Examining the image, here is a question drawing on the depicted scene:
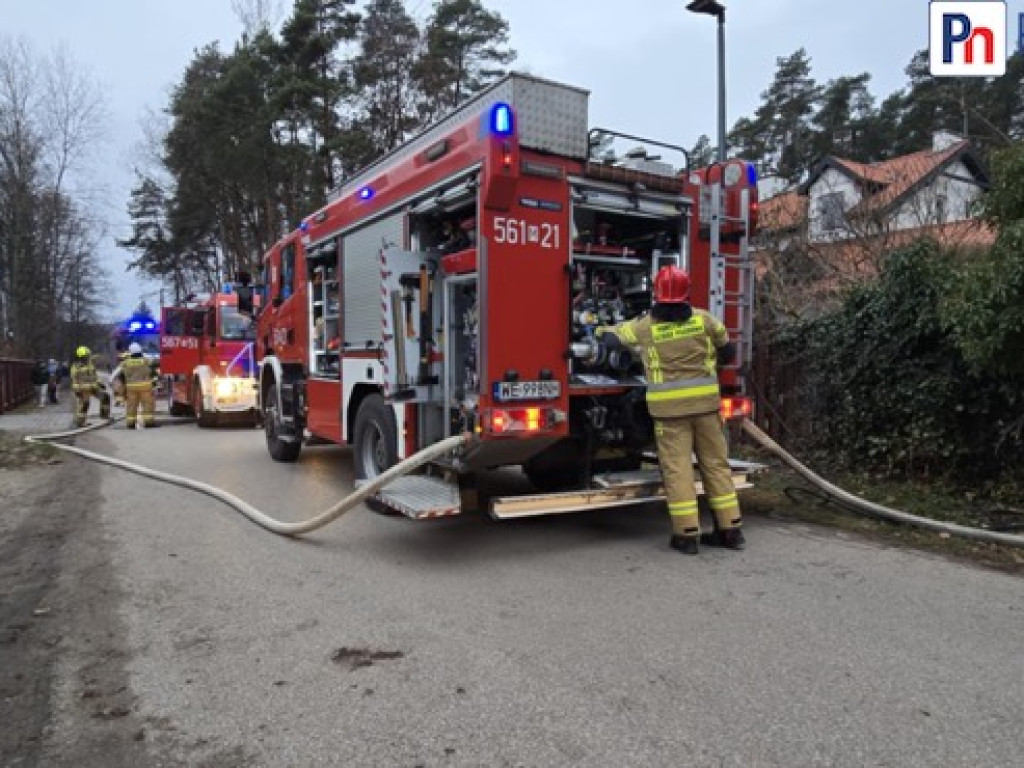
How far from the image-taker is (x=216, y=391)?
1438cm

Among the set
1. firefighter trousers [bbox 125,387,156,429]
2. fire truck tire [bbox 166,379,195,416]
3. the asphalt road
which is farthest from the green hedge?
fire truck tire [bbox 166,379,195,416]

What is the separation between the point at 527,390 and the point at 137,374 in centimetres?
1151

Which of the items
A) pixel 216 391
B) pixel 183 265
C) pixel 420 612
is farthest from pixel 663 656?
pixel 183 265

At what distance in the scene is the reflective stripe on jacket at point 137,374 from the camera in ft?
46.0

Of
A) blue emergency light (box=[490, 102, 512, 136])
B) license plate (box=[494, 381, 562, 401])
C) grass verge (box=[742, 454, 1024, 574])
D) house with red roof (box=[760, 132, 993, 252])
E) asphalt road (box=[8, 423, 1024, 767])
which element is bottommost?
asphalt road (box=[8, 423, 1024, 767])

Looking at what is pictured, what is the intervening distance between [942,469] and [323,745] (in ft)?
19.7

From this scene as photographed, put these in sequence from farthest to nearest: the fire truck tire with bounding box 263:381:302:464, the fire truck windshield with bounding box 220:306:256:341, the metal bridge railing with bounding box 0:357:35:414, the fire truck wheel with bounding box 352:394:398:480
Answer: the metal bridge railing with bounding box 0:357:35:414 < the fire truck windshield with bounding box 220:306:256:341 < the fire truck tire with bounding box 263:381:302:464 < the fire truck wheel with bounding box 352:394:398:480

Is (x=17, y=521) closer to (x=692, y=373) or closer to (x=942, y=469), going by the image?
(x=692, y=373)

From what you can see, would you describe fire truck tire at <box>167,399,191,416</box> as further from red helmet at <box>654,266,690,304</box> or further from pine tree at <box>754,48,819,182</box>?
pine tree at <box>754,48,819,182</box>

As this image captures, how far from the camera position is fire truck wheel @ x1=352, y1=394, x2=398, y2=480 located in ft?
20.0

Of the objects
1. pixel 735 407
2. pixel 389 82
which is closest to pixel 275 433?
pixel 735 407

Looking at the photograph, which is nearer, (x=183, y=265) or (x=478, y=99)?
(x=478, y=99)

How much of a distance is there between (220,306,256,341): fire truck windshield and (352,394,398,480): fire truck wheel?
29.8ft

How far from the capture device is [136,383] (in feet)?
46.3
